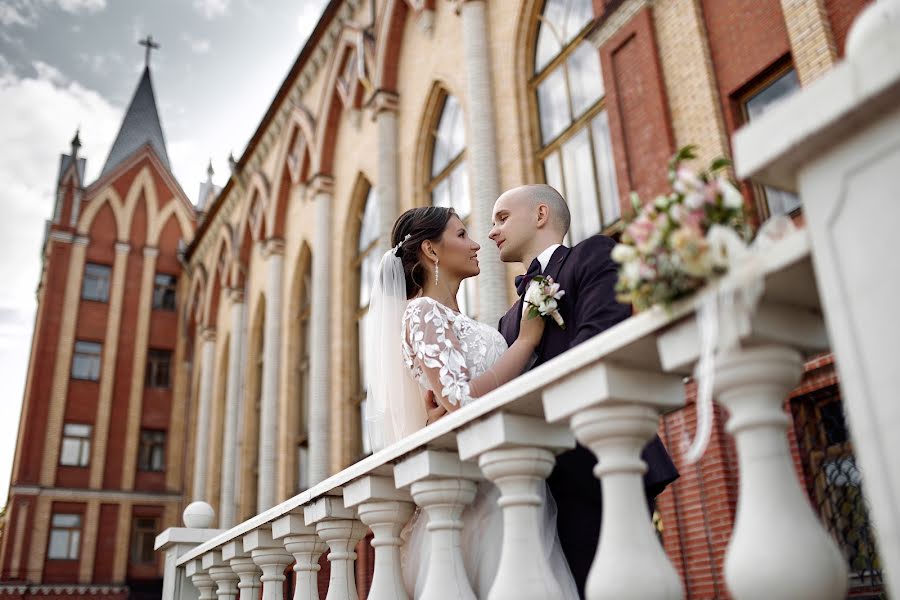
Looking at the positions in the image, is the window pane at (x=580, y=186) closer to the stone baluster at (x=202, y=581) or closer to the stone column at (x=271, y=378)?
the stone baluster at (x=202, y=581)

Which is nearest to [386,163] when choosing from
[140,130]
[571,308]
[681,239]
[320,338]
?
[320,338]

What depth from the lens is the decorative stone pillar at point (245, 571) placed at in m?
3.81

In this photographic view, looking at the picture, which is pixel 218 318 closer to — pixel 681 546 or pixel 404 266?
pixel 681 546

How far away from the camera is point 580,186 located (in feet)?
38.7

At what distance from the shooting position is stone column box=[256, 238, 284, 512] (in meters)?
20.7

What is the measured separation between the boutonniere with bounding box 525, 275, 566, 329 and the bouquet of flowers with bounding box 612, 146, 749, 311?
3.24 ft

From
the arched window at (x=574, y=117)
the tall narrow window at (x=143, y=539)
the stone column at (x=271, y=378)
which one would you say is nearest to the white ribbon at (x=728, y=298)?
the arched window at (x=574, y=117)

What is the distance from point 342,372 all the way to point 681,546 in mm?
10936

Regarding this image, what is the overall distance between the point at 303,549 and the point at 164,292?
3087 centimetres

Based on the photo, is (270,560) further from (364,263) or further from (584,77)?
(364,263)

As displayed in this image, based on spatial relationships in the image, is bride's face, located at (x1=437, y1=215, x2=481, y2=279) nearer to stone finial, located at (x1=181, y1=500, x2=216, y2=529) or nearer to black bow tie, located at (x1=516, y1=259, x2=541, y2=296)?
black bow tie, located at (x1=516, y1=259, x2=541, y2=296)

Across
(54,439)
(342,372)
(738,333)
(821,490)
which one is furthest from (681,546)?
(54,439)

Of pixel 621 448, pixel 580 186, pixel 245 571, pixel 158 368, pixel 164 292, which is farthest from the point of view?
pixel 164 292

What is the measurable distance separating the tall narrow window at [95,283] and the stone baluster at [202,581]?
2836 centimetres
